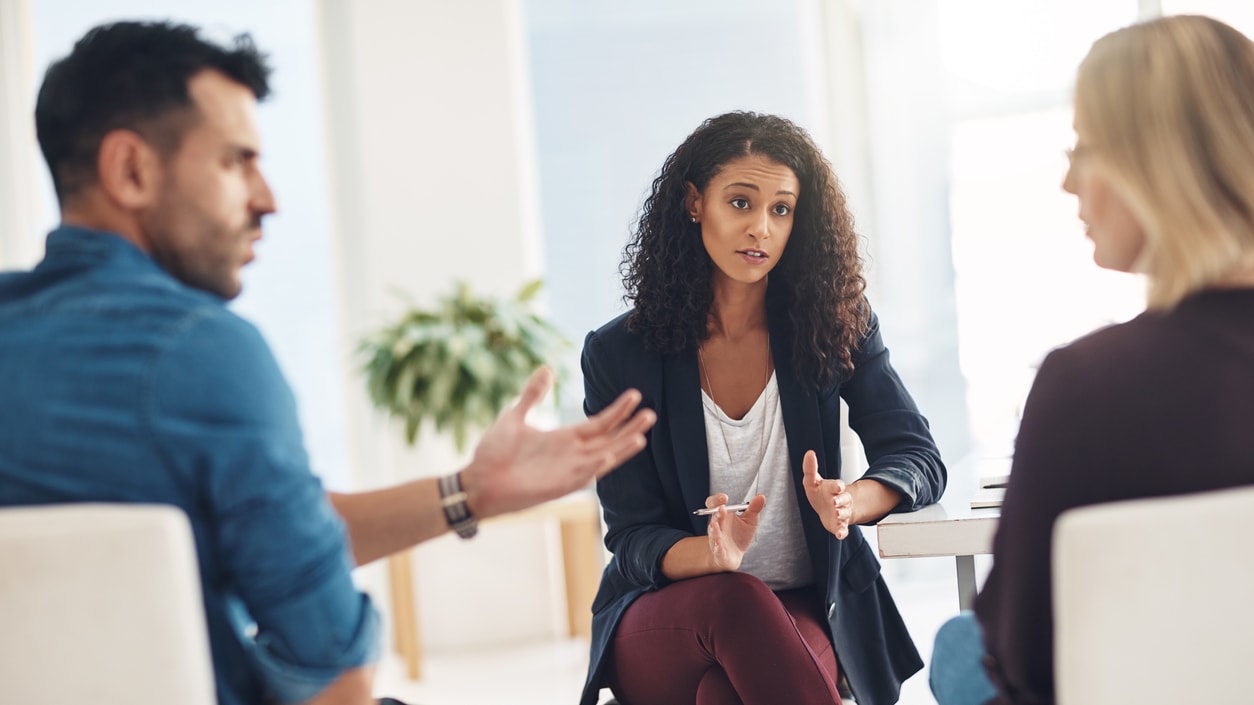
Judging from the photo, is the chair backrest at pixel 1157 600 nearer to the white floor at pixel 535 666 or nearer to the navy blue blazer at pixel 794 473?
the navy blue blazer at pixel 794 473

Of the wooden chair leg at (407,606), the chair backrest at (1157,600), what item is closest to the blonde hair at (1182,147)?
the chair backrest at (1157,600)

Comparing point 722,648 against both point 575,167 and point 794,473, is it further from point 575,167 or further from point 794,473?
point 575,167

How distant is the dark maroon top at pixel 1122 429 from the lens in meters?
1.04

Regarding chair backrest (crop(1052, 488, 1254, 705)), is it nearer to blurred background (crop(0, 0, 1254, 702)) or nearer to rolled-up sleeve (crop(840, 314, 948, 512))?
rolled-up sleeve (crop(840, 314, 948, 512))

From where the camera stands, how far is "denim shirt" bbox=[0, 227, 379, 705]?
103 centimetres

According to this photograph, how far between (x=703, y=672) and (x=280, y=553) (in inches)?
34.8

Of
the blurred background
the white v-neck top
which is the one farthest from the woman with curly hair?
the blurred background

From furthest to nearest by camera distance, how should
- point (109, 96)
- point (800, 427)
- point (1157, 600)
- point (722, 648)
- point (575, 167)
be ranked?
point (575, 167) → point (800, 427) → point (722, 648) → point (109, 96) → point (1157, 600)

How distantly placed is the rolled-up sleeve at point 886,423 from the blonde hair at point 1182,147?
28.8 inches

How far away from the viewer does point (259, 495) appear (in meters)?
1.03

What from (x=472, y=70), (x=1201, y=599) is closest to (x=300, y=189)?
(x=472, y=70)

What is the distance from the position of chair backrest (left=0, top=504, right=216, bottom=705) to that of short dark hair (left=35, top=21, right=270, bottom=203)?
0.41 meters

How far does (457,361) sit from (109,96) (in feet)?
9.01

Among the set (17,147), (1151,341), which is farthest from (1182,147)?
(17,147)
